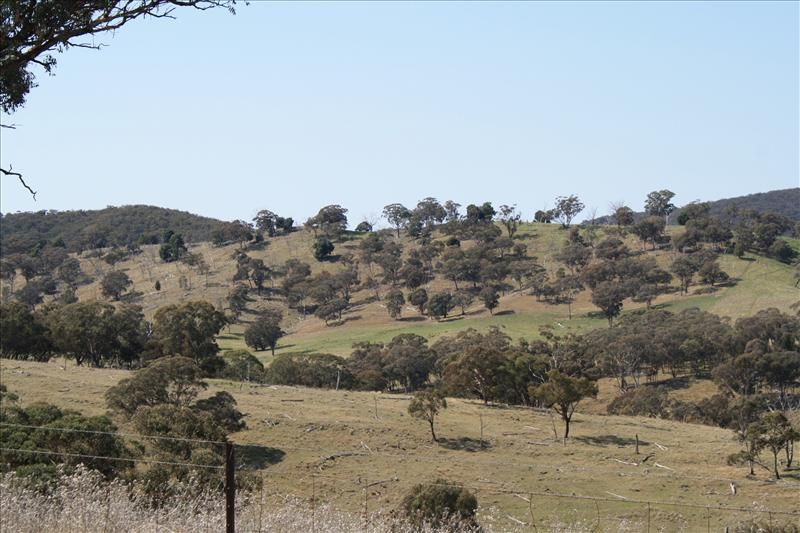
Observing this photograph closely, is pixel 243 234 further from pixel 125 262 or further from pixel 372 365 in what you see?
pixel 372 365

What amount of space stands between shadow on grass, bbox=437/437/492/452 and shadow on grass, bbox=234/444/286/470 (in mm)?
8057

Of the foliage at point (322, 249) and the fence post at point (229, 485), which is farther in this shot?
the foliage at point (322, 249)

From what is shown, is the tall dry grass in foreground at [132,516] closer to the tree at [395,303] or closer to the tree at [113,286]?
the tree at [395,303]

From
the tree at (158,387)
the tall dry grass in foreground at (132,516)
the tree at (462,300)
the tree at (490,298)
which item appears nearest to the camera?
the tall dry grass in foreground at (132,516)

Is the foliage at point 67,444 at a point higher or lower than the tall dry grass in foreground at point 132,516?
lower

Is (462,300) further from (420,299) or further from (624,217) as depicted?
(624,217)

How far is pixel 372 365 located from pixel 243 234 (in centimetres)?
8109

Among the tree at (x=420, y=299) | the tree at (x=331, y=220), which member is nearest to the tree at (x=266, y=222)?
the tree at (x=331, y=220)

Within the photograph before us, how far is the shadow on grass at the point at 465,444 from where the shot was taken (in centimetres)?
4162

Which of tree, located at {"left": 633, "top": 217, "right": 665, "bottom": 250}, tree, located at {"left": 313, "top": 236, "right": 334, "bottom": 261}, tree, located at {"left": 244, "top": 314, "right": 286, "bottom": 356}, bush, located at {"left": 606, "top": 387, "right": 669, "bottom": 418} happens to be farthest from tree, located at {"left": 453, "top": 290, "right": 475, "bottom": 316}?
bush, located at {"left": 606, "top": 387, "right": 669, "bottom": 418}

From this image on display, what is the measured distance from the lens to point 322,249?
13950 cm

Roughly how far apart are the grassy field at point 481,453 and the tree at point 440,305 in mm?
54257

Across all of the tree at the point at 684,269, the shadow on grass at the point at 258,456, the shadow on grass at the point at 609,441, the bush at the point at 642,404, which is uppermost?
the tree at the point at 684,269

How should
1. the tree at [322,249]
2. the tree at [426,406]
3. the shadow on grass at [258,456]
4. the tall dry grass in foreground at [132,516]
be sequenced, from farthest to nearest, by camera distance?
the tree at [322,249]
the tree at [426,406]
the shadow on grass at [258,456]
the tall dry grass in foreground at [132,516]
